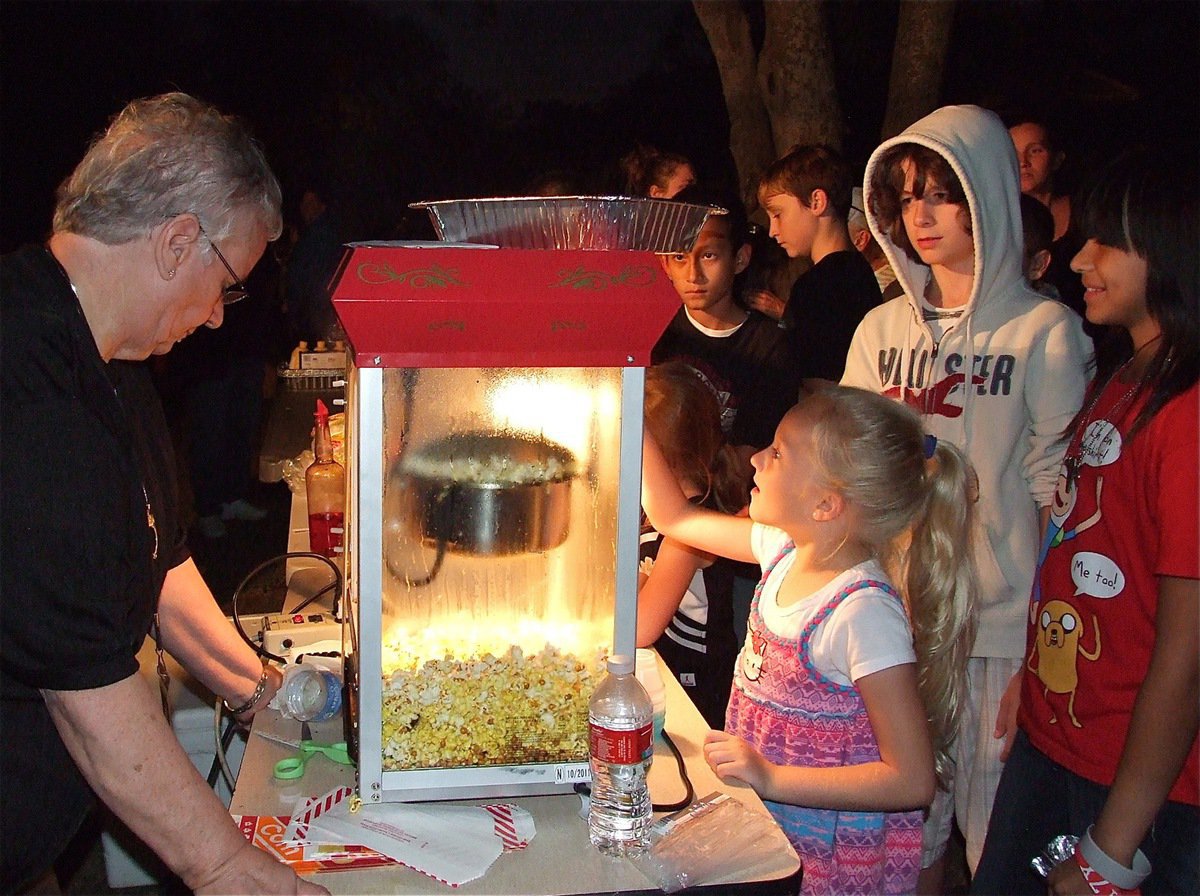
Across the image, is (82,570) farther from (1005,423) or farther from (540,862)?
(1005,423)

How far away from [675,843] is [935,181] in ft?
5.68

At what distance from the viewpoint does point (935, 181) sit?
8.17 feet

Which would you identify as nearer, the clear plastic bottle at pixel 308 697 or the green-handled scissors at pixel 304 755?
the green-handled scissors at pixel 304 755

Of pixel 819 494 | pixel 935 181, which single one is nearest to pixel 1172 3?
pixel 935 181

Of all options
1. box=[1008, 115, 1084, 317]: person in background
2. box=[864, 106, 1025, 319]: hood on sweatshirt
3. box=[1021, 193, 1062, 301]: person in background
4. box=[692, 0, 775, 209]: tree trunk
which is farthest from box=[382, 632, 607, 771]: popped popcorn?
box=[692, 0, 775, 209]: tree trunk

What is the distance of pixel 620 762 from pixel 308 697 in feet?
2.12

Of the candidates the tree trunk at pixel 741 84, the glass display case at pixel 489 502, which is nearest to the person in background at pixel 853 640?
the glass display case at pixel 489 502

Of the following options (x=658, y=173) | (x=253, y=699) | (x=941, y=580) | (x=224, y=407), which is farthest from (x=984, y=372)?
(x=224, y=407)

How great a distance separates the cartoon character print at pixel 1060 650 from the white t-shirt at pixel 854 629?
373 millimetres

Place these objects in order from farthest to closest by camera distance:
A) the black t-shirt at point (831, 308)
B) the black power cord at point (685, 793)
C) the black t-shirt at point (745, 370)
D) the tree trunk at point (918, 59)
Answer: the tree trunk at point (918, 59) → the black t-shirt at point (831, 308) → the black t-shirt at point (745, 370) → the black power cord at point (685, 793)

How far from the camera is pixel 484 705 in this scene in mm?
1587

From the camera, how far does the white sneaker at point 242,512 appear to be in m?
6.38

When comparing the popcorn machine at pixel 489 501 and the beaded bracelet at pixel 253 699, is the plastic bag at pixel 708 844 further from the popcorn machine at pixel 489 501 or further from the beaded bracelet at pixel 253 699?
the beaded bracelet at pixel 253 699

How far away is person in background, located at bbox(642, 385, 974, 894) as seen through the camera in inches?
66.1
